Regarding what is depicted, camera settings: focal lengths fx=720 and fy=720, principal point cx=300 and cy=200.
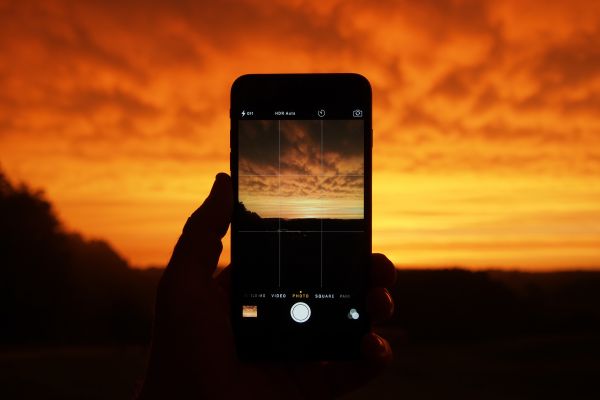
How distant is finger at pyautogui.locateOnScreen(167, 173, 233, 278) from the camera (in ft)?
13.9

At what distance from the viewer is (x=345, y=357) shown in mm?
4223

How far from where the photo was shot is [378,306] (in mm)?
4301

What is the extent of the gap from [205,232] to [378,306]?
44.1 inches

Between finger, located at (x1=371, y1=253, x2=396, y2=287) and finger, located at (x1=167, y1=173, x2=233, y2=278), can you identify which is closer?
finger, located at (x1=167, y1=173, x2=233, y2=278)

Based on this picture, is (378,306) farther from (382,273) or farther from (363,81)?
(363,81)

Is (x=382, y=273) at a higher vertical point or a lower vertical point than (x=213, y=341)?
higher

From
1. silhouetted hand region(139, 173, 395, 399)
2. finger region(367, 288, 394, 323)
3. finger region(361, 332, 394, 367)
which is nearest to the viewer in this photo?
silhouetted hand region(139, 173, 395, 399)

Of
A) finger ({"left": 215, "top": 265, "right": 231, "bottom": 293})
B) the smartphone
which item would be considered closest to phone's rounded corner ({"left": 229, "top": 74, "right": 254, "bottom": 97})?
the smartphone

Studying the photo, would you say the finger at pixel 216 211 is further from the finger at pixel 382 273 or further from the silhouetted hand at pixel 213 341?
the finger at pixel 382 273

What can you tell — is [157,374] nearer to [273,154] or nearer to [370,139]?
[273,154]

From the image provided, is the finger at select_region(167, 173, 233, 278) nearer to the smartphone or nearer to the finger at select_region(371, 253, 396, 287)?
the smartphone

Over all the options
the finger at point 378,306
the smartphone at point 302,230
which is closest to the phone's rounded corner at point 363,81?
the smartphone at point 302,230

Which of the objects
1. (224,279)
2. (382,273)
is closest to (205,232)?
(224,279)

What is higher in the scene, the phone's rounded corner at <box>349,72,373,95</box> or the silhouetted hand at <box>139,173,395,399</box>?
the phone's rounded corner at <box>349,72,373,95</box>
